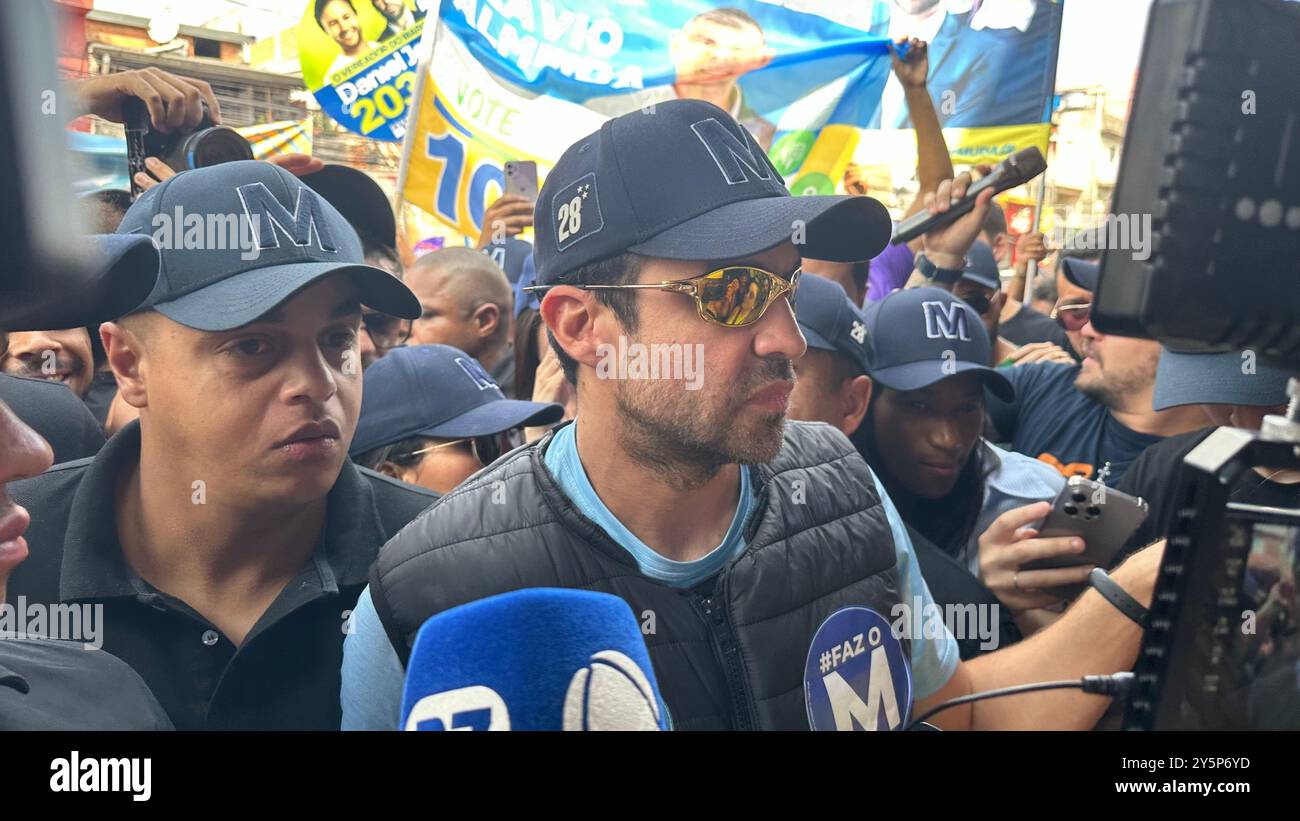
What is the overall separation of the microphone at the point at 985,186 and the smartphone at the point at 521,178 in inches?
57.8

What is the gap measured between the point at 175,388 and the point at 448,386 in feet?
2.77

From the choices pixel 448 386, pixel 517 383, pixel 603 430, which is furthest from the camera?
pixel 517 383

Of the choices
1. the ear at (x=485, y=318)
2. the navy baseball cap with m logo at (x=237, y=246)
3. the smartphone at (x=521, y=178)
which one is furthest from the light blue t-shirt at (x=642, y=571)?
the smartphone at (x=521, y=178)

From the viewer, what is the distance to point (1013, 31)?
17.2 ft

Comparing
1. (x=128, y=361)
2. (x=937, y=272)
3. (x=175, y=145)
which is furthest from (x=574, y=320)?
(x=937, y=272)

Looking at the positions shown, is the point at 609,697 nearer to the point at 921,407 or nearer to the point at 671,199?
the point at 671,199

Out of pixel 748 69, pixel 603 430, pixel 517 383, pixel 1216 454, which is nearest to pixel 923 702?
pixel 603 430

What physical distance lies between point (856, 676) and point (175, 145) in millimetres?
2369

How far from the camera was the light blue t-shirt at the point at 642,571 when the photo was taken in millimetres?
1742

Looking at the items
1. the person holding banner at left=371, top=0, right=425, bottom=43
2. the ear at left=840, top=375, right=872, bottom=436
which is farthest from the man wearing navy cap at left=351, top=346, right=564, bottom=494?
the person holding banner at left=371, top=0, right=425, bottom=43

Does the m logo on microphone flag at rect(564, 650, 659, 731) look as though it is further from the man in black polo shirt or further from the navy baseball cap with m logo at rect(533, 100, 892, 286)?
the man in black polo shirt

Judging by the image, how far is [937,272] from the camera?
13.7ft

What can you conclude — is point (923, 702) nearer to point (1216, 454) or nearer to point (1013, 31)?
point (1216, 454)

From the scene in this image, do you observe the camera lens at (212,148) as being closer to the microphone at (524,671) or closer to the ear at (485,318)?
the ear at (485,318)
